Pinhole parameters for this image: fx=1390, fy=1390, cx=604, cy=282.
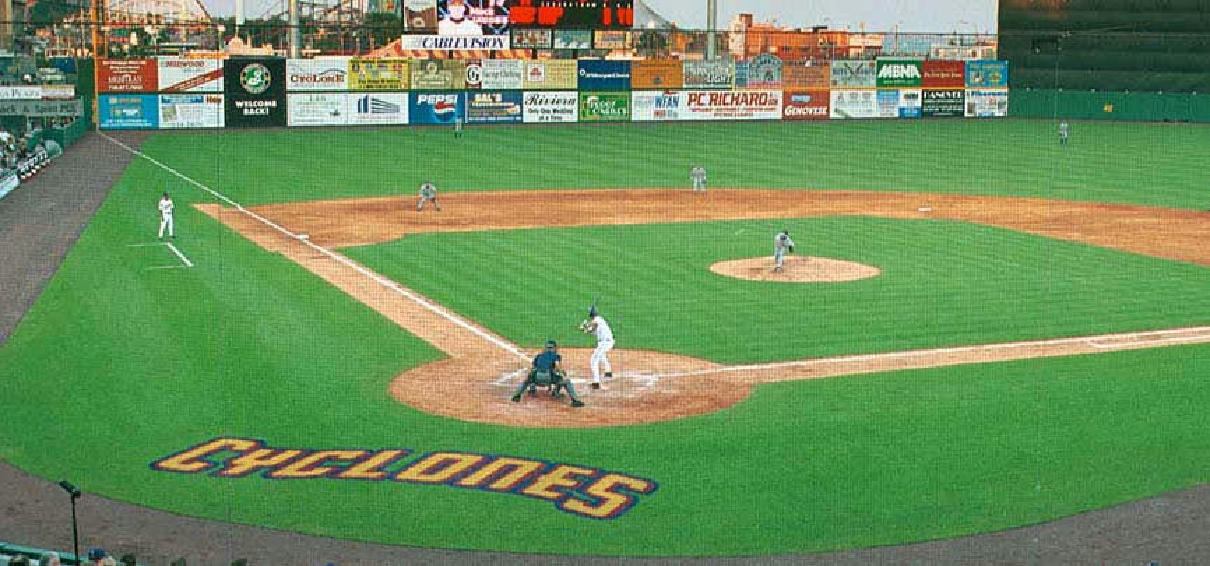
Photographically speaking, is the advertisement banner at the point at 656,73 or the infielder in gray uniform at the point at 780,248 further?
the advertisement banner at the point at 656,73

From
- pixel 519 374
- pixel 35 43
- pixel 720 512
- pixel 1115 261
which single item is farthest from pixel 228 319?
pixel 35 43

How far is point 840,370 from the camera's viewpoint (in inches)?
941

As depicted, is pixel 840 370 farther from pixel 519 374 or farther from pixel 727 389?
pixel 519 374

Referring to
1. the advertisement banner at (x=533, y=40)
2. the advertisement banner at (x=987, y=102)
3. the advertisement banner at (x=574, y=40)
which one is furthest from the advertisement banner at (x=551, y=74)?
the advertisement banner at (x=987, y=102)

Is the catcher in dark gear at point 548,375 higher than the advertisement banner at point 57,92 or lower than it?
lower

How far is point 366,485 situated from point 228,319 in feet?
38.5

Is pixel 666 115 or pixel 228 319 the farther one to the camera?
pixel 666 115

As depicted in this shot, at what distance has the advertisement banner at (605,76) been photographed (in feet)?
267

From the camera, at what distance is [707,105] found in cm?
8456

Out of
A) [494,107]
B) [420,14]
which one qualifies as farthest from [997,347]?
[494,107]

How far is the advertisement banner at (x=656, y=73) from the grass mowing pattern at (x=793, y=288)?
4031 centimetres

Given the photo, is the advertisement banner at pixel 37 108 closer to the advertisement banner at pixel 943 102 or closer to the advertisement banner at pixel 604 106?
the advertisement banner at pixel 604 106

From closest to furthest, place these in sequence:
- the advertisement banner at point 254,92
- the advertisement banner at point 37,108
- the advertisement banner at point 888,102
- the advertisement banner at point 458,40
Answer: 1. the advertisement banner at point 37,108
2. the advertisement banner at point 254,92
3. the advertisement banner at point 458,40
4. the advertisement banner at point 888,102

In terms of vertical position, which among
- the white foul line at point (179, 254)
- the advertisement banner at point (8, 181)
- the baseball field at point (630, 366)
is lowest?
the baseball field at point (630, 366)
